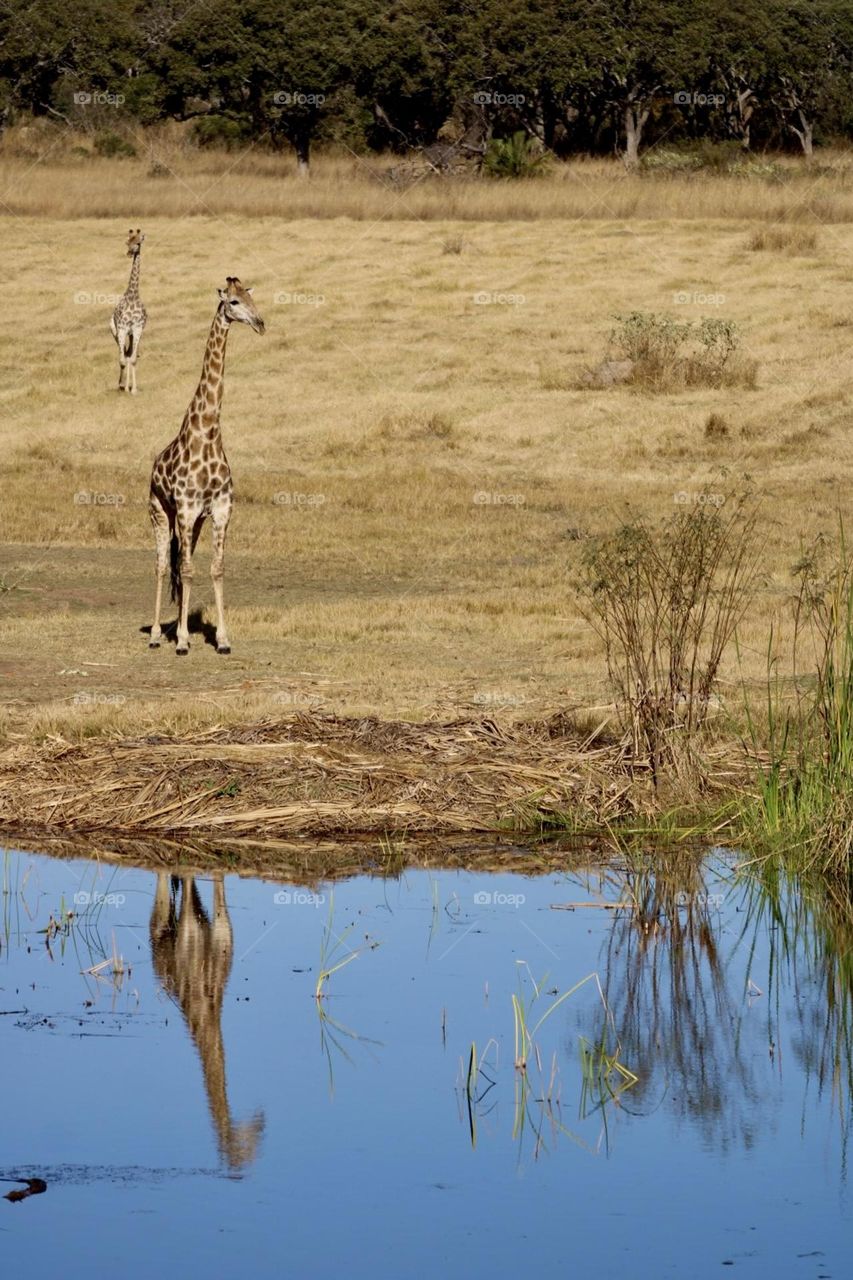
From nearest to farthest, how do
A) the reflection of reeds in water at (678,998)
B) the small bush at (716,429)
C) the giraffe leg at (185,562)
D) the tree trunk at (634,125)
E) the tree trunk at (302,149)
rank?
1. the reflection of reeds in water at (678,998)
2. the giraffe leg at (185,562)
3. the small bush at (716,429)
4. the tree trunk at (302,149)
5. the tree trunk at (634,125)

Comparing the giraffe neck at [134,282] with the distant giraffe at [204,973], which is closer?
the distant giraffe at [204,973]

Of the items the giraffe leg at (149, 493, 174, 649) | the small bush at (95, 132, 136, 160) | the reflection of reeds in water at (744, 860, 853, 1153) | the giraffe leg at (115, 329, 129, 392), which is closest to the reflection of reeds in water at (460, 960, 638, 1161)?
the reflection of reeds in water at (744, 860, 853, 1153)

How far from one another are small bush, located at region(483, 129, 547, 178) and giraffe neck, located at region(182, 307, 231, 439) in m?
32.0

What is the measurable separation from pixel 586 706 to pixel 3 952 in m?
5.09

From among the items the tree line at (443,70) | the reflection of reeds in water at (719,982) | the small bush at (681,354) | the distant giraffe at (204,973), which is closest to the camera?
the distant giraffe at (204,973)

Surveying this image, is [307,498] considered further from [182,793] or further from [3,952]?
[3,952]

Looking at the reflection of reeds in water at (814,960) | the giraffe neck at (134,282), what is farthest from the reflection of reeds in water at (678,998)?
the giraffe neck at (134,282)

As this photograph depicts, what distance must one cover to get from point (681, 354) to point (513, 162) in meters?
17.7

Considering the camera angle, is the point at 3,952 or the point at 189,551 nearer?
the point at 3,952

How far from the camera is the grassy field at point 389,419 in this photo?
16.9 meters

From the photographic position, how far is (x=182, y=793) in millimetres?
12211

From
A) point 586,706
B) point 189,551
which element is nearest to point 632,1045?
point 586,706

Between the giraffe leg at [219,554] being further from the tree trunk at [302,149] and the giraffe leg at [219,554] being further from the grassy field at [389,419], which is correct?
the tree trunk at [302,149]

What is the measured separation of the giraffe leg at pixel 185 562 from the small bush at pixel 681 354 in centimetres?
1503
